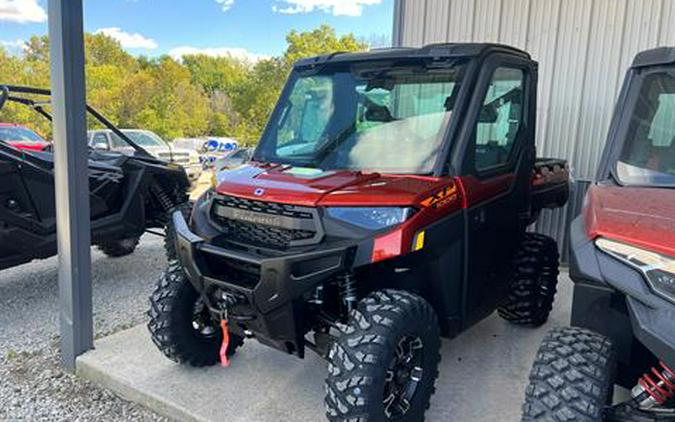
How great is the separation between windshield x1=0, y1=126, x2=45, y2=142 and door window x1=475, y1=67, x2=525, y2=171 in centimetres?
1611

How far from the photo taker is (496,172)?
3.28 meters

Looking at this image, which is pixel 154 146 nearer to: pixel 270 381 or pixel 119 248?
pixel 119 248

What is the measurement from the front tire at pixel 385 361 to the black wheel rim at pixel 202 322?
1.17 meters

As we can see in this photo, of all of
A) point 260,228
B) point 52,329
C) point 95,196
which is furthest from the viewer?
point 95,196

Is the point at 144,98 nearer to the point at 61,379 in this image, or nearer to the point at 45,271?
the point at 45,271

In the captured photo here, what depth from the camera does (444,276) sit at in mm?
2859

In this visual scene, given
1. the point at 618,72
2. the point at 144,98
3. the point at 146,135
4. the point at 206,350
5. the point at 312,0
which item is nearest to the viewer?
the point at 206,350

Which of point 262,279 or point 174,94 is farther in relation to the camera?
point 174,94

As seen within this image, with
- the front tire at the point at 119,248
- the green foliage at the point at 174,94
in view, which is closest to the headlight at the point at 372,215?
the front tire at the point at 119,248

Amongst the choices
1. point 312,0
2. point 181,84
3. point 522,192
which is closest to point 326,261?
point 522,192

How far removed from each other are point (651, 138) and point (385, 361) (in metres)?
1.68

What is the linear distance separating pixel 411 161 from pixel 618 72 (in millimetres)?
3879

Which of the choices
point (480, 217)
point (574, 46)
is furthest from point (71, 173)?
point (574, 46)

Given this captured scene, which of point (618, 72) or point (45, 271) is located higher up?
Answer: point (618, 72)
